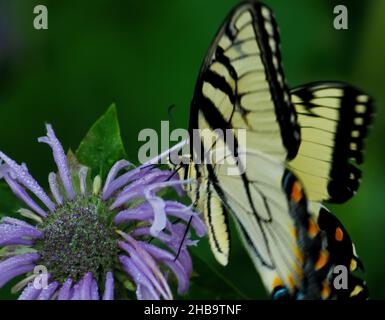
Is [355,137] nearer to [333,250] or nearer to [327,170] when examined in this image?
[327,170]

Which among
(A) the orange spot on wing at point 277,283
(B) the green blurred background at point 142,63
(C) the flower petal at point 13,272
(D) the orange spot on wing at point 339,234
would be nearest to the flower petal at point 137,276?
(C) the flower petal at point 13,272

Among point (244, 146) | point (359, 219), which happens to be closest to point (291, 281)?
point (244, 146)

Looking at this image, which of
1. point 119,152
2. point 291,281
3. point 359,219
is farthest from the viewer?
point 359,219

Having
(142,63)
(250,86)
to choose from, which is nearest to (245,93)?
(250,86)

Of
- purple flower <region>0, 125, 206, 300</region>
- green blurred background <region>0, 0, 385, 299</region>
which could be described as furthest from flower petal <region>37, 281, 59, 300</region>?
green blurred background <region>0, 0, 385, 299</region>

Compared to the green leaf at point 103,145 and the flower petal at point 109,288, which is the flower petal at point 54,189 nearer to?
the green leaf at point 103,145

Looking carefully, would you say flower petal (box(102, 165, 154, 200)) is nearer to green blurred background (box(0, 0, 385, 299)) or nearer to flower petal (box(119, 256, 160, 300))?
flower petal (box(119, 256, 160, 300))

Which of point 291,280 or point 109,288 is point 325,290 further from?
point 109,288

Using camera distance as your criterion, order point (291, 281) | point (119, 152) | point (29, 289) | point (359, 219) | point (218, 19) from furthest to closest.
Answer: point (218, 19)
point (359, 219)
point (119, 152)
point (291, 281)
point (29, 289)
